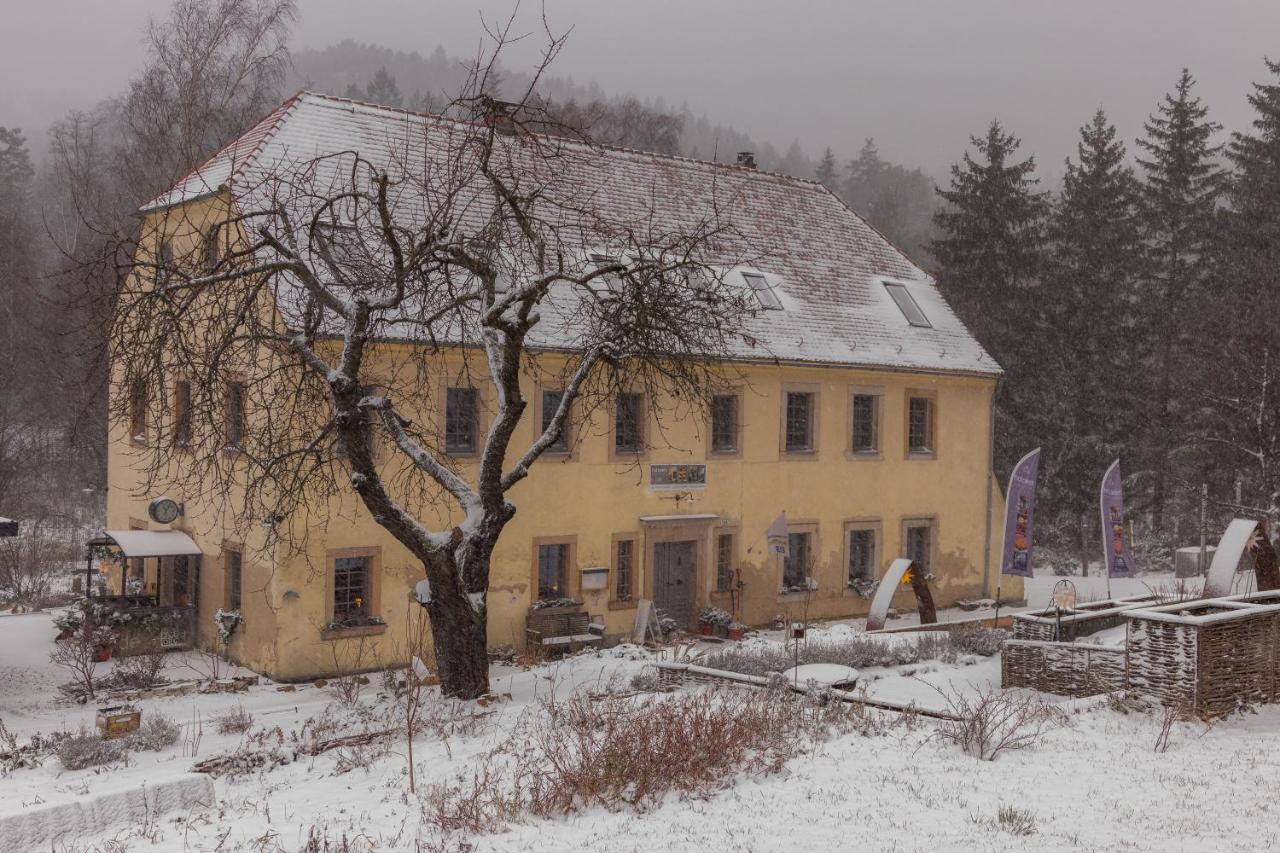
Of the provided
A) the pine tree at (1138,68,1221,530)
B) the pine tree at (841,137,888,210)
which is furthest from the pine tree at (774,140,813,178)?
the pine tree at (1138,68,1221,530)

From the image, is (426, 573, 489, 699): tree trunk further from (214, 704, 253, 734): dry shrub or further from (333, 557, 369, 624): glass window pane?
(333, 557, 369, 624): glass window pane

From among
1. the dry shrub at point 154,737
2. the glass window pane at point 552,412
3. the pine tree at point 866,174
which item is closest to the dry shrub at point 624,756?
the dry shrub at point 154,737

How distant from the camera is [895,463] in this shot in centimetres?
2531

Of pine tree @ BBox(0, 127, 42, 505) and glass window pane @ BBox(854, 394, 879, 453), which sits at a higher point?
pine tree @ BBox(0, 127, 42, 505)

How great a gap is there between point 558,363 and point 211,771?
1093 cm

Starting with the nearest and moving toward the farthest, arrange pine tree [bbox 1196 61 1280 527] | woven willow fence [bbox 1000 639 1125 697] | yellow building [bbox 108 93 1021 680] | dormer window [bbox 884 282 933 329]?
woven willow fence [bbox 1000 639 1125 697]
yellow building [bbox 108 93 1021 680]
dormer window [bbox 884 282 933 329]
pine tree [bbox 1196 61 1280 527]

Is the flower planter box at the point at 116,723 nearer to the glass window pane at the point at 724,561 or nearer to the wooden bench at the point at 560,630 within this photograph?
the wooden bench at the point at 560,630

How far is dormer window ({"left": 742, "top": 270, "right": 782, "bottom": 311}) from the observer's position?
78.3ft

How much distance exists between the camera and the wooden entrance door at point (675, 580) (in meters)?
22.3

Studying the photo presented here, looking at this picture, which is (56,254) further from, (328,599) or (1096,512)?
(1096,512)

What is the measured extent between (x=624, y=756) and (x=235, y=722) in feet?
21.1

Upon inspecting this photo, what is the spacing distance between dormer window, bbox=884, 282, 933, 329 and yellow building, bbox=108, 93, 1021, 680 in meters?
0.05

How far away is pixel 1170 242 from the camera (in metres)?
41.7

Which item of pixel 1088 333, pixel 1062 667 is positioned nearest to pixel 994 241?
pixel 1088 333
